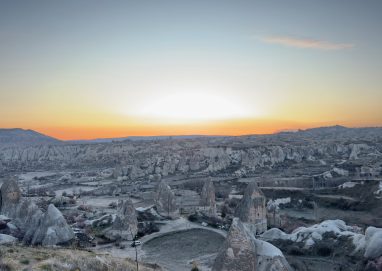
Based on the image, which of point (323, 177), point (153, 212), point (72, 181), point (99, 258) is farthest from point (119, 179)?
point (99, 258)

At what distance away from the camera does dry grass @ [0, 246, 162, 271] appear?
46.7ft

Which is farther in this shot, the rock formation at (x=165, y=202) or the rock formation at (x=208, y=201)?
the rock formation at (x=208, y=201)

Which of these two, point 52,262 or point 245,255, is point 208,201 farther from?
point 52,262

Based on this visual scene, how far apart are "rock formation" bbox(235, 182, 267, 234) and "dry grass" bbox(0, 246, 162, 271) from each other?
15.2 meters

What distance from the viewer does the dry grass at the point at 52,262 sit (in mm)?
14237

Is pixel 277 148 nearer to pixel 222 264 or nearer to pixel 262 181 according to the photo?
pixel 262 181

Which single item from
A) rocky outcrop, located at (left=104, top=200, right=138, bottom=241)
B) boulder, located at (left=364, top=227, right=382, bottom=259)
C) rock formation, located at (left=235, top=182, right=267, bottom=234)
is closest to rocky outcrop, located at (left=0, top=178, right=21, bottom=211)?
rocky outcrop, located at (left=104, top=200, right=138, bottom=241)

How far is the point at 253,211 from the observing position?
103ft

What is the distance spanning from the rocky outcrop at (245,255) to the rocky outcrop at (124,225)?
1395 cm

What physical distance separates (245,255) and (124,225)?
50.1 feet

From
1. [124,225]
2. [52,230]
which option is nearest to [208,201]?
[124,225]

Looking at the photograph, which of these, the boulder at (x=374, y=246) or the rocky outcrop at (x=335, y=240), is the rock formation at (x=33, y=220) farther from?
the boulder at (x=374, y=246)

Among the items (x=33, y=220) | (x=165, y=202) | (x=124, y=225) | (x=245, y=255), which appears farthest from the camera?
(x=165, y=202)

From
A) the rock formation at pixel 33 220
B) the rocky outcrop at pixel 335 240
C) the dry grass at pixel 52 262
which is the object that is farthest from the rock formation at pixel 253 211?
the dry grass at pixel 52 262
